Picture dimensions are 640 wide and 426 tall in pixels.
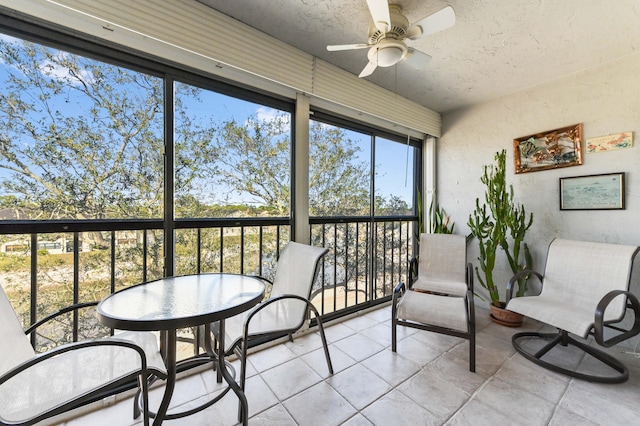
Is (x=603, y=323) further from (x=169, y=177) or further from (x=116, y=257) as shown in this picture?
(x=116, y=257)

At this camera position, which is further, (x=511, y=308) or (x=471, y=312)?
(x=511, y=308)

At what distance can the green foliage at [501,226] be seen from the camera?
274 centimetres

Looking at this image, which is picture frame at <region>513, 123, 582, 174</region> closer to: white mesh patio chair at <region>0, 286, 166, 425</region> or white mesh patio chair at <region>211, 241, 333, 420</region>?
white mesh patio chair at <region>211, 241, 333, 420</region>

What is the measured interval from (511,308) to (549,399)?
2.27 feet

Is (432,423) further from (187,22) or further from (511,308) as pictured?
(187,22)

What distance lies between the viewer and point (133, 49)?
5.57 feet

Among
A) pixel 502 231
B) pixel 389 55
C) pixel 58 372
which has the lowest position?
pixel 58 372

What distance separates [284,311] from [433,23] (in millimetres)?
2105

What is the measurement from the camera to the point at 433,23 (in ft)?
4.93

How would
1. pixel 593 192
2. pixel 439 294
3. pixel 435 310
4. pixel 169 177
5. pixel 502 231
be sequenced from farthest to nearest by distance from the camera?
pixel 502 231 → pixel 439 294 → pixel 593 192 → pixel 435 310 → pixel 169 177

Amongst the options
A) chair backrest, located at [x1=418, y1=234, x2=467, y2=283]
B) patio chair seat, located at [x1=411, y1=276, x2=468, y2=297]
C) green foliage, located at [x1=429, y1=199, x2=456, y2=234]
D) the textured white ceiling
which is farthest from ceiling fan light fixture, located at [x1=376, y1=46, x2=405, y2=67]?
green foliage, located at [x1=429, y1=199, x2=456, y2=234]

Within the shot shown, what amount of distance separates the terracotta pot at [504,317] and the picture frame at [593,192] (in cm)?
122

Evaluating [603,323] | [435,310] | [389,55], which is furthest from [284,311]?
[603,323]

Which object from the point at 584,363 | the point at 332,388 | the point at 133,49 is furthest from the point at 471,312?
the point at 133,49
